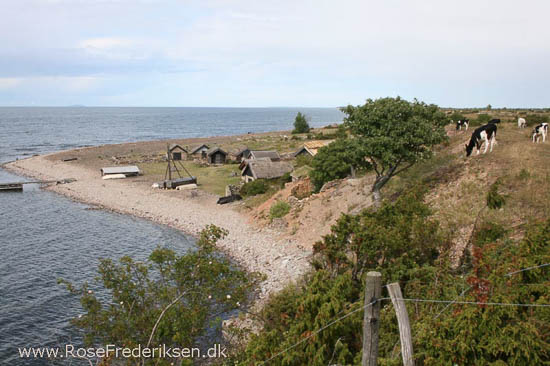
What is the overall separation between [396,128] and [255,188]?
71.5ft

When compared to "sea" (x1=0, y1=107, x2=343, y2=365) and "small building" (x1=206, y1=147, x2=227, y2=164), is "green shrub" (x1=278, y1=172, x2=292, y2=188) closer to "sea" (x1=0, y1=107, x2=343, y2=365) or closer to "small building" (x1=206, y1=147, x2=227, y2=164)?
"sea" (x1=0, y1=107, x2=343, y2=365)

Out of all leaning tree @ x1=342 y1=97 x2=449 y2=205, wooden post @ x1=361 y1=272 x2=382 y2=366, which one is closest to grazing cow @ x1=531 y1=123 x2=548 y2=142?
leaning tree @ x1=342 y1=97 x2=449 y2=205

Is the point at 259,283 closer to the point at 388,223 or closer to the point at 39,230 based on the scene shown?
the point at 388,223

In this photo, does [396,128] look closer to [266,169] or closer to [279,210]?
[279,210]

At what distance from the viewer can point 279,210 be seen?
110 feet

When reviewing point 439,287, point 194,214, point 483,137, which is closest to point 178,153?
point 194,214

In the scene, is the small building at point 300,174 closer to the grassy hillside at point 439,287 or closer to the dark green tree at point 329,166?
the dark green tree at point 329,166

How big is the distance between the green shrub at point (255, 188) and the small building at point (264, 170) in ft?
4.46

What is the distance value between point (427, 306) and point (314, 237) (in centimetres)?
1771

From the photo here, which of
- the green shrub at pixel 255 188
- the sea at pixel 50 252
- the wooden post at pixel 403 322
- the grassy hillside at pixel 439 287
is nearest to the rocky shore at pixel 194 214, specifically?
the sea at pixel 50 252

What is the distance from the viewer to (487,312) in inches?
321

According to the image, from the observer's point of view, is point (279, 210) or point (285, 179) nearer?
point (279, 210)

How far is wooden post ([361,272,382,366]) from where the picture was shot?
20.1ft

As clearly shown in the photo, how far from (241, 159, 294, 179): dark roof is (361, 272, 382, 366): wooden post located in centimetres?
3753
